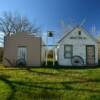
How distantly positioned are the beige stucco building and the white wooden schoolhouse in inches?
91.7

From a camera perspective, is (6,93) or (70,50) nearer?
(6,93)

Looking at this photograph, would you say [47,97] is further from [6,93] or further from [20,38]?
[20,38]

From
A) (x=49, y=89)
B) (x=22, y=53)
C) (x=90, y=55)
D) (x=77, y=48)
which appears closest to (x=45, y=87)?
(x=49, y=89)

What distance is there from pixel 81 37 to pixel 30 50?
5.12 metres

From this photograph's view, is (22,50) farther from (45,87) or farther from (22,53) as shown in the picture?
(45,87)

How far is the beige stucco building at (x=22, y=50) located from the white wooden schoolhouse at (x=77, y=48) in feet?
7.64

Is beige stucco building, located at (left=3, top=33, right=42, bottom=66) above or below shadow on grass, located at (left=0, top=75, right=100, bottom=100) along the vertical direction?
above

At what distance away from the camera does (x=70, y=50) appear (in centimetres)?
2438

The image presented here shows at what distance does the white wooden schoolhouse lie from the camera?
2433 centimetres

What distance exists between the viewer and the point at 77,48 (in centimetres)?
2441

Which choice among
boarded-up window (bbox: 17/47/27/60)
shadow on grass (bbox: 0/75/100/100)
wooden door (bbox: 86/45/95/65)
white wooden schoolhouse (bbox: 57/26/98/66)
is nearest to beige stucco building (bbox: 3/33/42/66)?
boarded-up window (bbox: 17/47/27/60)

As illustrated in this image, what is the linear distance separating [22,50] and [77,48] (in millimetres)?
5296

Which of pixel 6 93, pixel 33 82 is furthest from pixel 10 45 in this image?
pixel 6 93

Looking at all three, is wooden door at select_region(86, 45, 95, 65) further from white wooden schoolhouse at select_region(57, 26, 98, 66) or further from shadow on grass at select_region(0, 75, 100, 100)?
shadow on grass at select_region(0, 75, 100, 100)
